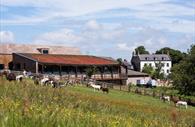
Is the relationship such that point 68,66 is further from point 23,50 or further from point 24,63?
point 23,50

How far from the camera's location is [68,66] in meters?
89.4

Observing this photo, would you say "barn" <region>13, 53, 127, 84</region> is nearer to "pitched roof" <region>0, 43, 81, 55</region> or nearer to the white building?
"pitched roof" <region>0, 43, 81, 55</region>

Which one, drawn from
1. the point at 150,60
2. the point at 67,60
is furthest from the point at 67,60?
the point at 150,60

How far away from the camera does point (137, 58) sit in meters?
194

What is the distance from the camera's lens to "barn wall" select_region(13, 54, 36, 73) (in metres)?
85.1

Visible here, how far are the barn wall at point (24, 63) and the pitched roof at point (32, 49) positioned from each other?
141 inches

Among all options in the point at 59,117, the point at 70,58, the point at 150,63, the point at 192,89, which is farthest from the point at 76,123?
the point at 150,63

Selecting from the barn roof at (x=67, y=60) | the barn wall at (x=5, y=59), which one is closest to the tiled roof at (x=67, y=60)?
the barn roof at (x=67, y=60)

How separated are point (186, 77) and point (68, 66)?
73.9 ft

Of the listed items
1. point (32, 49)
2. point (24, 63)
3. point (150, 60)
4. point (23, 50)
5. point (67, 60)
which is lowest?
point (24, 63)

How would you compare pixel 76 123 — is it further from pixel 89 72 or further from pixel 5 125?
pixel 89 72

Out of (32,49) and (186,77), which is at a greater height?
(32,49)

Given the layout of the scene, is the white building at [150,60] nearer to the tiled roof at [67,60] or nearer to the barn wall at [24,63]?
the tiled roof at [67,60]

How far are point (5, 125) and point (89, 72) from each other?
8337cm
